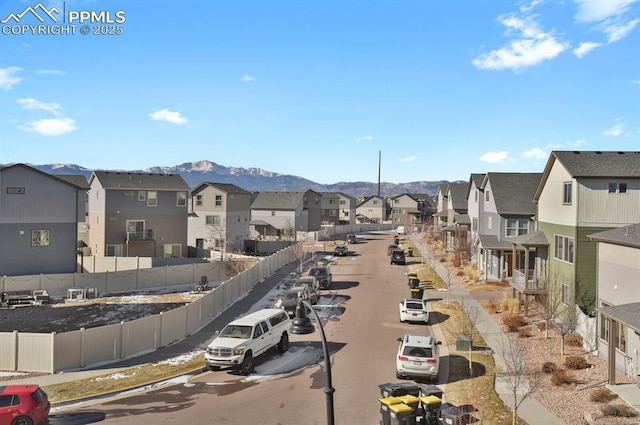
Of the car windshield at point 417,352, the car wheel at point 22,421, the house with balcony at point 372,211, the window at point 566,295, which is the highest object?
the house with balcony at point 372,211

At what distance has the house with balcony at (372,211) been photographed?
143750 millimetres

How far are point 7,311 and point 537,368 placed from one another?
31.7m

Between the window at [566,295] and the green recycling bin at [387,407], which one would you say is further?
the window at [566,295]

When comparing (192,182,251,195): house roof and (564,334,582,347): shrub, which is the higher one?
(192,182,251,195): house roof

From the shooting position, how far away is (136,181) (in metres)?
57.8

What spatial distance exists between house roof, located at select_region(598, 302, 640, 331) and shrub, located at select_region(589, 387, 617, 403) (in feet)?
7.93

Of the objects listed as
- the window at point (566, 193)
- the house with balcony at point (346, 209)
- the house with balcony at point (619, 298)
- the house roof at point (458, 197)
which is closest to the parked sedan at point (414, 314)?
the house with balcony at point (619, 298)

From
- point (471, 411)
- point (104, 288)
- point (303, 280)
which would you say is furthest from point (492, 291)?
point (104, 288)

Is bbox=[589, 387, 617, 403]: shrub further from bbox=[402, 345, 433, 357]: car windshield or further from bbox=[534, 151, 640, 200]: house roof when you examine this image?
bbox=[534, 151, 640, 200]: house roof

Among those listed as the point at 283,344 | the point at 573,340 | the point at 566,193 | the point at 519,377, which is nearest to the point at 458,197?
the point at 566,193

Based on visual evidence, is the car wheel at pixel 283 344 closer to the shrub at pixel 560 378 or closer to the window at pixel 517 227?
the shrub at pixel 560 378

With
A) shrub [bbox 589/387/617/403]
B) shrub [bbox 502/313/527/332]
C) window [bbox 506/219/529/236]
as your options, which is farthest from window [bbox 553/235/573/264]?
window [bbox 506/219/529/236]

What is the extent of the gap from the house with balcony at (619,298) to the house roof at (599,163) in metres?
4.29

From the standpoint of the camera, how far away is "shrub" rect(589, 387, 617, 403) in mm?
17797
